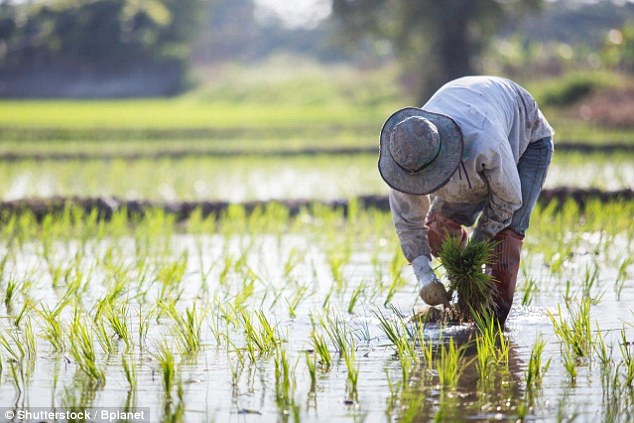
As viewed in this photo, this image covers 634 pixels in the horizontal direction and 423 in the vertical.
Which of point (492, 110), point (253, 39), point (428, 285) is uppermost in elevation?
point (253, 39)

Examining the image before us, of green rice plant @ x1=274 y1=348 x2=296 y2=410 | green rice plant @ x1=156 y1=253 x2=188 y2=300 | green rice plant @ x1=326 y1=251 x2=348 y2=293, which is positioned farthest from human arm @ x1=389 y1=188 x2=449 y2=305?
green rice plant @ x1=156 y1=253 x2=188 y2=300

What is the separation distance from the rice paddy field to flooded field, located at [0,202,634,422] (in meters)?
0.01

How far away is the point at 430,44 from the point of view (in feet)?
59.0

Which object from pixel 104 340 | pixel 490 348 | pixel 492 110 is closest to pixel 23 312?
pixel 104 340

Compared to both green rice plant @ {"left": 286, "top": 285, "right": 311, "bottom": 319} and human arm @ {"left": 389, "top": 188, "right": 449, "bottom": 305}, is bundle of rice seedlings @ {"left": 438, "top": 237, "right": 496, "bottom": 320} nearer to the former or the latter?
human arm @ {"left": 389, "top": 188, "right": 449, "bottom": 305}

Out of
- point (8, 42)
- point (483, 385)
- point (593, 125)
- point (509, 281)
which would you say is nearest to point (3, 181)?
point (509, 281)

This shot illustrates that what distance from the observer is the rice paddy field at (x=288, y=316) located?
2.83 metres

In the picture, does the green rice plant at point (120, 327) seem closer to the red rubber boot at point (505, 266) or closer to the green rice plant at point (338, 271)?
the green rice plant at point (338, 271)

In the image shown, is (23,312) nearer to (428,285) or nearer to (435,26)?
(428,285)

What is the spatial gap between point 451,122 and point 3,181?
6689mm

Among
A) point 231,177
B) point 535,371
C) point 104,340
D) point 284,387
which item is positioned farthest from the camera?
point 231,177

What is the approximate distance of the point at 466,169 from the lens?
3322 millimetres

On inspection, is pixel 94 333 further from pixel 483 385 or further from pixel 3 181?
pixel 3 181

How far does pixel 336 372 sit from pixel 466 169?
0.81 m
